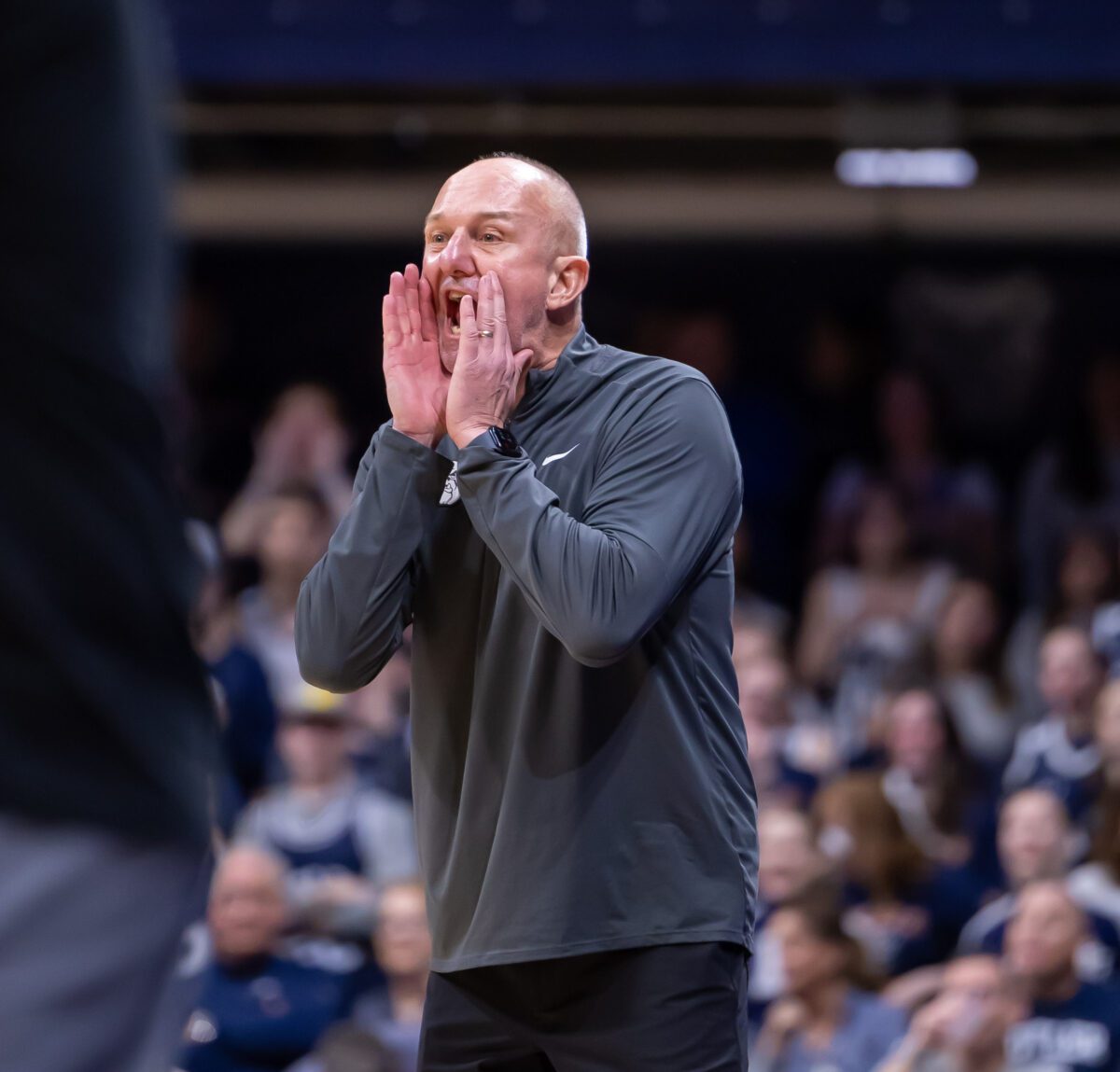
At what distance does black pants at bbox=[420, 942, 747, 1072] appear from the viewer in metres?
2.54

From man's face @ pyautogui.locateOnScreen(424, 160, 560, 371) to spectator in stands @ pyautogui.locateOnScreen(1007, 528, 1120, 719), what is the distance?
4.93 metres

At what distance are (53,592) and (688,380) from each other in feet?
5.26

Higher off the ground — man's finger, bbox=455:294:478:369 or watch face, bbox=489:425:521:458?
man's finger, bbox=455:294:478:369

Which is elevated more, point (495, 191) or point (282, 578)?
point (495, 191)

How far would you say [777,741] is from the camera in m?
6.71

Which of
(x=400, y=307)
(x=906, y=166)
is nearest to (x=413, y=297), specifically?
(x=400, y=307)

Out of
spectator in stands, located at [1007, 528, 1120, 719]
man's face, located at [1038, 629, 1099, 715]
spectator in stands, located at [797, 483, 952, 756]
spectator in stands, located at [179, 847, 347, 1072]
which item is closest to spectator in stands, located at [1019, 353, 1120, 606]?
spectator in stands, located at [1007, 528, 1120, 719]

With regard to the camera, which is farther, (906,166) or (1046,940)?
(906,166)

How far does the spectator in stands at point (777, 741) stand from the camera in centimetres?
641

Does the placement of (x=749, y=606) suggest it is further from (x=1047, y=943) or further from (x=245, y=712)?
(x=1047, y=943)

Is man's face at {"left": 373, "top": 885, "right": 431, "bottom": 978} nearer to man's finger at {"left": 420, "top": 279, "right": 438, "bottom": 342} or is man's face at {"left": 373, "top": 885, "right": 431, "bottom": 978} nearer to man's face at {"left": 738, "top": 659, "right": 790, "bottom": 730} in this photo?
man's face at {"left": 738, "top": 659, "right": 790, "bottom": 730}

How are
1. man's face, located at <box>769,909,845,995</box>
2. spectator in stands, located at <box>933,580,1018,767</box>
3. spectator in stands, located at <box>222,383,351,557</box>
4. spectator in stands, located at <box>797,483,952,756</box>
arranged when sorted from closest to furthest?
1. man's face, located at <box>769,909,845,995</box>
2. spectator in stands, located at <box>933,580,1018,767</box>
3. spectator in stands, located at <box>797,483,952,756</box>
4. spectator in stands, located at <box>222,383,351,557</box>

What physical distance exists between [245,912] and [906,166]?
5.10 m

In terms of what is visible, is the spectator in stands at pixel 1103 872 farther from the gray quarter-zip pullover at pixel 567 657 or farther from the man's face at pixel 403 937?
the gray quarter-zip pullover at pixel 567 657
